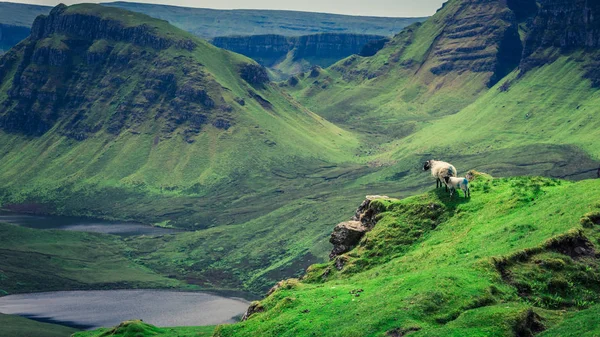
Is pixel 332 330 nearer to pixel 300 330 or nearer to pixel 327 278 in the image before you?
pixel 300 330

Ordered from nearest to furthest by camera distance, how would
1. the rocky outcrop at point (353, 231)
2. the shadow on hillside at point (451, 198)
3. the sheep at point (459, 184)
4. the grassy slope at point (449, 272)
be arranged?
the grassy slope at point (449, 272) → the sheep at point (459, 184) → the shadow on hillside at point (451, 198) → the rocky outcrop at point (353, 231)

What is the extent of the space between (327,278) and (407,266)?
47.6 feet

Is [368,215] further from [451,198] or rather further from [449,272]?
[449,272]

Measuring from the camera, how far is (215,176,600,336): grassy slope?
197 feet

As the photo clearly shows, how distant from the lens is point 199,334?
12050 centimetres

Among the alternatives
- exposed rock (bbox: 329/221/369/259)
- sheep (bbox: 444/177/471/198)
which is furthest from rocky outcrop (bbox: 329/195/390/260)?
sheep (bbox: 444/177/471/198)

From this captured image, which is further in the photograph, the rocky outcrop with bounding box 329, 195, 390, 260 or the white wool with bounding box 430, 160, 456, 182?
the rocky outcrop with bounding box 329, 195, 390, 260

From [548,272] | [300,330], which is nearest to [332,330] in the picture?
[300,330]

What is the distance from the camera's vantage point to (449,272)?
64.9m

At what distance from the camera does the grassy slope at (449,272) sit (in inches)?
2368

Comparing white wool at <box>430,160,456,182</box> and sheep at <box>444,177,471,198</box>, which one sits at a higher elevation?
white wool at <box>430,160,456,182</box>

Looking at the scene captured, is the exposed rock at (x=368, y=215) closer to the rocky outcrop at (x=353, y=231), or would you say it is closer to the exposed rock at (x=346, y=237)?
the rocky outcrop at (x=353, y=231)

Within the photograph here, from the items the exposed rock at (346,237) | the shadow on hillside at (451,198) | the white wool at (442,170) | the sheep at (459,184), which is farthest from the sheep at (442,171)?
the exposed rock at (346,237)

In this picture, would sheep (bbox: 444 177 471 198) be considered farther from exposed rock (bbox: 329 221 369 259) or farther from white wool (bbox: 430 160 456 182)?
exposed rock (bbox: 329 221 369 259)
